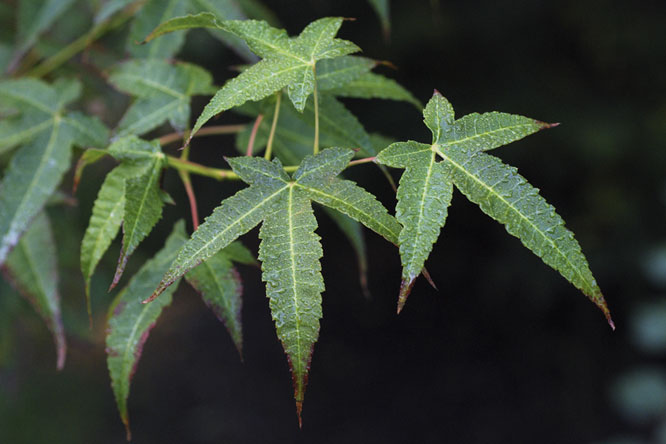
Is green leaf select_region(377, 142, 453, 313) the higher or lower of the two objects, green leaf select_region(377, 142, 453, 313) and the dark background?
the higher

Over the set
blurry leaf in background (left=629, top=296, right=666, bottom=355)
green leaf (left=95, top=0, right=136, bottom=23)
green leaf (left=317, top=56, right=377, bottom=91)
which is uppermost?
green leaf (left=95, top=0, right=136, bottom=23)

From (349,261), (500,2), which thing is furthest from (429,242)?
(349,261)

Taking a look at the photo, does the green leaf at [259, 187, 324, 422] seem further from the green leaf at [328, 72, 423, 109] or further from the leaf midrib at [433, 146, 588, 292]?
the green leaf at [328, 72, 423, 109]

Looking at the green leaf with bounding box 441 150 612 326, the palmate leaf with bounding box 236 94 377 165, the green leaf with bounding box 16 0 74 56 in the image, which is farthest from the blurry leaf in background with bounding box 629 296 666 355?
the green leaf with bounding box 16 0 74 56

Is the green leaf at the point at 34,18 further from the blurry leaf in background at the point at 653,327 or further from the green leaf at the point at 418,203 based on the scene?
the blurry leaf in background at the point at 653,327

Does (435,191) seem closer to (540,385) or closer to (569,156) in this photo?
(569,156)

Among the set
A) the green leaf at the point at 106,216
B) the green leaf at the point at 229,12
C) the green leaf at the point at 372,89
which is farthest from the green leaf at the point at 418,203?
the green leaf at the point at 229,12
